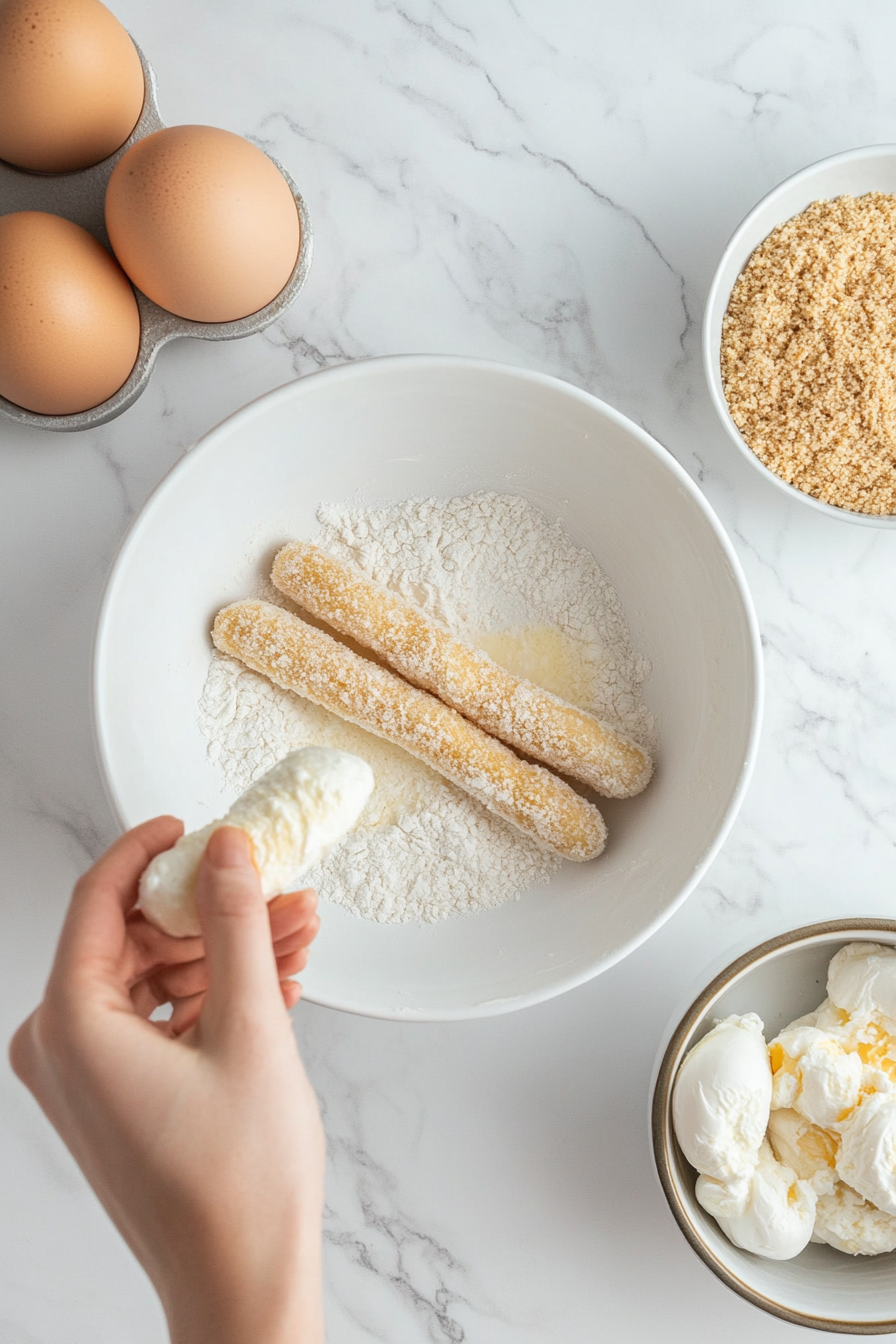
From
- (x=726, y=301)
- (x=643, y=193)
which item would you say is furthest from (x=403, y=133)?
(x=726, y=301)

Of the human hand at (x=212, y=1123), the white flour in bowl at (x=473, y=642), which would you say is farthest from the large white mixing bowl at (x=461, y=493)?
the human hand at (x=212, y=1123)

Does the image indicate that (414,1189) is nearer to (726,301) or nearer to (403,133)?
(726,301)

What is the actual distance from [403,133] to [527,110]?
130 mm

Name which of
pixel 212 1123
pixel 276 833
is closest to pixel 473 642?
pixel 276 833

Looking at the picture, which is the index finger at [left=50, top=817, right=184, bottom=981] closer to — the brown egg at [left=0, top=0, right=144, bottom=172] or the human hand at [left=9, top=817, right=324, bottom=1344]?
the human hand at [left=9, top=817, right=324, bottom=1344]

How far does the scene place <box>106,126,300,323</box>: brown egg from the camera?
2.72 feet

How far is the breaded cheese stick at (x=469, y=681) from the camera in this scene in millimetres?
948

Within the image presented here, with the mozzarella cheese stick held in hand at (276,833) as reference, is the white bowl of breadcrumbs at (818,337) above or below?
below

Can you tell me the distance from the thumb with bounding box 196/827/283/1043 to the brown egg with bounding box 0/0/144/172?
2.22 feet

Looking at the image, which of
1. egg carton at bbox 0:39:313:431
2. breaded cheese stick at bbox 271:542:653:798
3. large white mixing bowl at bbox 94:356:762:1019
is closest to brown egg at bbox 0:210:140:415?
egg carton at bbox 0:39:313:431

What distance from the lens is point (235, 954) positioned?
1.92 ft

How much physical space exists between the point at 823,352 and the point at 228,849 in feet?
2.38

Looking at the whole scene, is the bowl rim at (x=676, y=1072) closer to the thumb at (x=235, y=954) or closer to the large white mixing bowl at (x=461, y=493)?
the large white mixing bowl at (x=461, y=493)

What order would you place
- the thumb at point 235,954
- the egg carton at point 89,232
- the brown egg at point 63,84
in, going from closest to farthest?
1. the thumb at point 235,954
2. the brown egg at point 63,84
3. the egg carton at point 89,232
